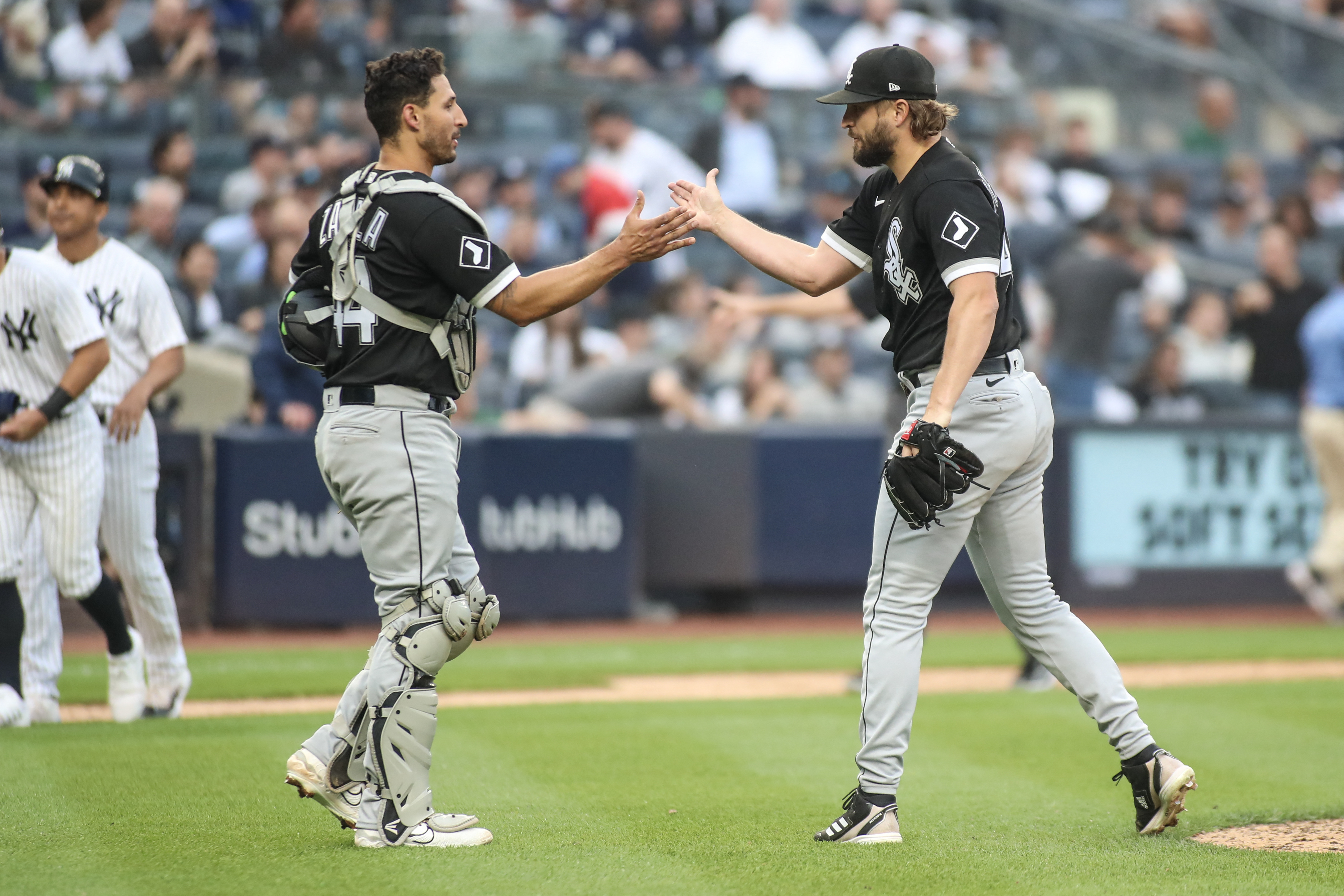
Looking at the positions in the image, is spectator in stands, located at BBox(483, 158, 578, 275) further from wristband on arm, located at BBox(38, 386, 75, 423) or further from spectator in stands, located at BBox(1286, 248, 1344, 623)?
wristband on arm, located at BBox(38, 386, 75, 423)

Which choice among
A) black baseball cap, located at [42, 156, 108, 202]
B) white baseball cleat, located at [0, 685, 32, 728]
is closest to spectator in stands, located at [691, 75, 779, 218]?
black baseball cap, located at [42, 156, 108, 202]

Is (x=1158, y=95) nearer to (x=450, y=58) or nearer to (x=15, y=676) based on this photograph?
(x=450, y=58)

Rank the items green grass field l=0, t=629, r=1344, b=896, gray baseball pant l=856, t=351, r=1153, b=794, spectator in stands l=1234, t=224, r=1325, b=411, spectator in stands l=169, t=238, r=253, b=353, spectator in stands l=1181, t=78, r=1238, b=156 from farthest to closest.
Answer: spectator in stands l=1181, t=78, r=1238, b=156 < spectator in stands l=1234, t=224, r=1325, b=411 < spectator in stands l=169, t=238, r=253, b=353 < gray baseball pant l=856, t=351, r=1153, b=794 < green grass field l=0, t=629, r=1344, b=896

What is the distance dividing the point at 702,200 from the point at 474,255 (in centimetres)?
100

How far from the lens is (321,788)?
4.45 meters

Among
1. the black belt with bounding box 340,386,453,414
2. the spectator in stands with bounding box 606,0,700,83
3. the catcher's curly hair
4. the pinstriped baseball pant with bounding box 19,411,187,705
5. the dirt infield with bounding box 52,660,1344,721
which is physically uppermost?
the spectator in stands with bounding box 606,0,700,83

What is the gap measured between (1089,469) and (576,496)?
12.4 ft

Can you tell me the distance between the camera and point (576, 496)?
10.8 meters

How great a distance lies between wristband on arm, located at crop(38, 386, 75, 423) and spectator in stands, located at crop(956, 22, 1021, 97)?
11697 millimetres

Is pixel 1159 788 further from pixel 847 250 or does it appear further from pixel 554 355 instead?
pixel 554 355

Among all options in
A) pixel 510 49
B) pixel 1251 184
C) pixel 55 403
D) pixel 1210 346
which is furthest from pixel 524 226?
pixel 1251 184

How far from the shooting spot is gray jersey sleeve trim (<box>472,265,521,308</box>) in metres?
4.23

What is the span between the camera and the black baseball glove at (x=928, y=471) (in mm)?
4266

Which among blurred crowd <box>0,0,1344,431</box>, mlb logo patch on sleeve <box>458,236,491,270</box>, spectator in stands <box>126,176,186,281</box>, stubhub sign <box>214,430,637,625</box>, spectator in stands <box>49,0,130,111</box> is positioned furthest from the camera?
spectator in stands <box>49,0,130,111</box>
